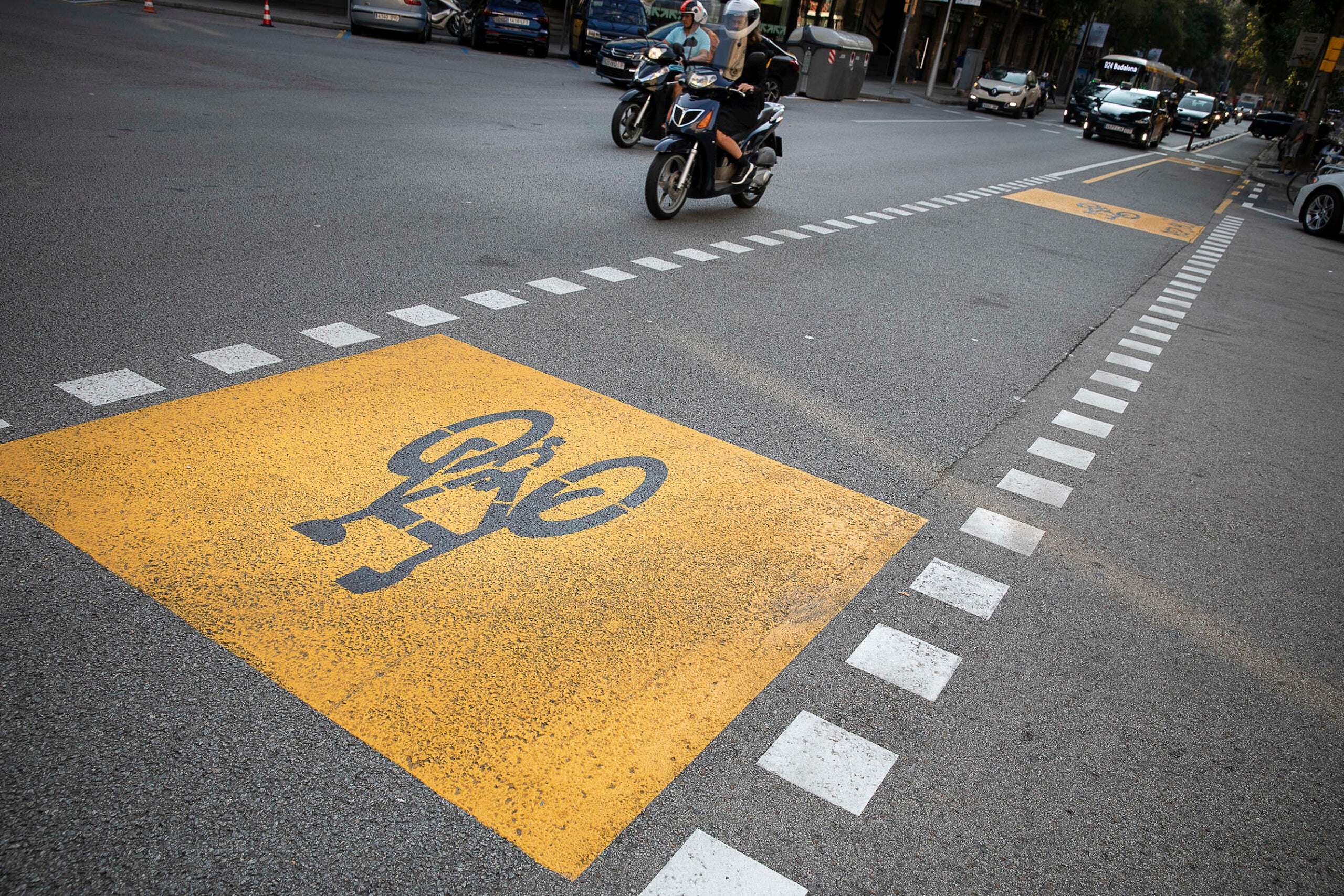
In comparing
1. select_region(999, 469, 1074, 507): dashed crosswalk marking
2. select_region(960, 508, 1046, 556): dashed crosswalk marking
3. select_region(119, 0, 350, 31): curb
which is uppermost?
select_region(119, 0, 350, 31): curb

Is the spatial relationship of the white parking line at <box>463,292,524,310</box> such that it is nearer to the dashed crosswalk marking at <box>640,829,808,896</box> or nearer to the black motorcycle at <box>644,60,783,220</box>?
the black motorcycle at <box>644,60,783,220</box>

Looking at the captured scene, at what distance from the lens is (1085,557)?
416cm

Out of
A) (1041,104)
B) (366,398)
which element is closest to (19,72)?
(366,398)

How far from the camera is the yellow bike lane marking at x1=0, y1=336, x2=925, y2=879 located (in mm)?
2705

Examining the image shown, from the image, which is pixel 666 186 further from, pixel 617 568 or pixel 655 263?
pixel 617 568

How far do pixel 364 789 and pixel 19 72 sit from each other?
42.7ft

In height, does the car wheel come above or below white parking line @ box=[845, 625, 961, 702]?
above

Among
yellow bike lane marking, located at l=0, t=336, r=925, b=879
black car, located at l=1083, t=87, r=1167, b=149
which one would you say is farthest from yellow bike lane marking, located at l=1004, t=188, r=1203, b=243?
black car, located at l=1083, t=87, r=1167, b=149

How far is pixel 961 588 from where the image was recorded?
149 inches

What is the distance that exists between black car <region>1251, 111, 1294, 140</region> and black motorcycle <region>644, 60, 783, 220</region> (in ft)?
187

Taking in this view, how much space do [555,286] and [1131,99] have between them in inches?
1218

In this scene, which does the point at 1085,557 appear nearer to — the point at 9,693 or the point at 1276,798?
the point at 1276,798

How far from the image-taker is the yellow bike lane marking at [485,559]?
8.87 feet

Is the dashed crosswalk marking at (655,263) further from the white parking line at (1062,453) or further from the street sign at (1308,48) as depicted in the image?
the street sign at (1308,48)
